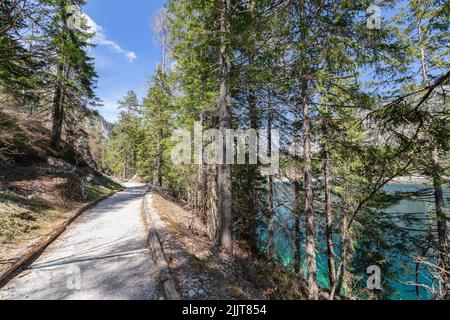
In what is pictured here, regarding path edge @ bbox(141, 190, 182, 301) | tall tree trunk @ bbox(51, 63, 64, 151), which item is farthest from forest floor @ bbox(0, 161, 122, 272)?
tall tree trunk @ bbox(51, 63, 64, 151)

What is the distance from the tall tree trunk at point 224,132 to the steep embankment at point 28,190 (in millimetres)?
4830

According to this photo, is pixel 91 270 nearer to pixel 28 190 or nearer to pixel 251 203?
pixel 251 203

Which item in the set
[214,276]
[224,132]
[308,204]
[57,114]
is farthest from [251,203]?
[57,114]

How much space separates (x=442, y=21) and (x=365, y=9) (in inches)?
128

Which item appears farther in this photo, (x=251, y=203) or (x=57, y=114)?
(x=57, y=114)

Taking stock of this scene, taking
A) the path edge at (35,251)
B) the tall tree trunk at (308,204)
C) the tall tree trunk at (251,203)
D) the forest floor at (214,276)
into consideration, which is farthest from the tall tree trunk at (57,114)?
the tall tree trunk at (308,204)

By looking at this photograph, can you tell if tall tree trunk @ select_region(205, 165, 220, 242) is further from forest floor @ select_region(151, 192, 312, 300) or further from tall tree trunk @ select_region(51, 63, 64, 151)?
tall tree trunk @ select_region(51, 63, 64, 151)

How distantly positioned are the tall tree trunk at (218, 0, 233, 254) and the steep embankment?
483cm

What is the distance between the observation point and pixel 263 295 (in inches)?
167

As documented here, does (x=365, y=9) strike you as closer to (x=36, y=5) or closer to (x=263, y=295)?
(x=263, y=295)

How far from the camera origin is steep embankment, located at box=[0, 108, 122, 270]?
545cm

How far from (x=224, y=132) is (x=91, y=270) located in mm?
4663

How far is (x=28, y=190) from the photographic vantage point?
855cm

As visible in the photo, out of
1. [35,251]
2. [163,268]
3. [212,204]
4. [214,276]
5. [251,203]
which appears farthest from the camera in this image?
[251,203]
